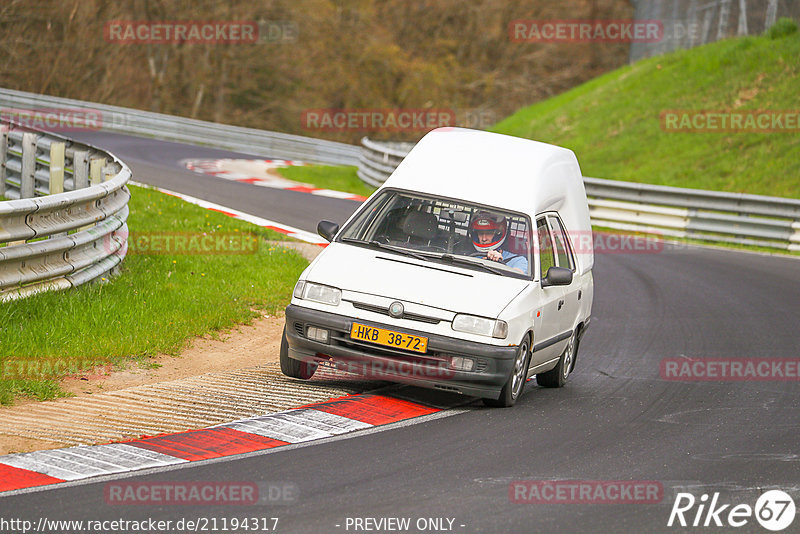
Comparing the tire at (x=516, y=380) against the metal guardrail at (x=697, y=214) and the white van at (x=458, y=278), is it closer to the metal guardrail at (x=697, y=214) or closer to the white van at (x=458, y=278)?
the white van at (x=458, y=278)

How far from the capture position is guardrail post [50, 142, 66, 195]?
48.0 ft

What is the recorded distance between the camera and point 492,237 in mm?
8789

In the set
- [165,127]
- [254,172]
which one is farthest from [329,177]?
[165,127]

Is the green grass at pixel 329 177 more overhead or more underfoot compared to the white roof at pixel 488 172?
more underfoot

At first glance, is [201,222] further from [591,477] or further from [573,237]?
[591,477]

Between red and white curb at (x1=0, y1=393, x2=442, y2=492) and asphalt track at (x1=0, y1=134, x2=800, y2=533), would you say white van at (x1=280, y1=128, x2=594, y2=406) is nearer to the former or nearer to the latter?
red and white curb at (x1=0, y1=393, x2=442, y2=492)

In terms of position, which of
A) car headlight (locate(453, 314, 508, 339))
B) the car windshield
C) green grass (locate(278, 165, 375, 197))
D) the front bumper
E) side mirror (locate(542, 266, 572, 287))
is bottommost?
green grass (locate(278, 165, 375, 197))

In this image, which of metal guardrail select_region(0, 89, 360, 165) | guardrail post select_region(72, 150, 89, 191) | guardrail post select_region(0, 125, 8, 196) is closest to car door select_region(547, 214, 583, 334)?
guardrail post select_region(72, 150, 89, 191)

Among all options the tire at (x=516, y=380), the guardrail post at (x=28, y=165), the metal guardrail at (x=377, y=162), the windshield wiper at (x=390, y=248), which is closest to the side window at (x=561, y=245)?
the tire at (x=516, y=380)

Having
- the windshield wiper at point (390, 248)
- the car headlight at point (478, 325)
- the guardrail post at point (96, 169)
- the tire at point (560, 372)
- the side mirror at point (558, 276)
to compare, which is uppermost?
the windshield wiper at point (390, 248)

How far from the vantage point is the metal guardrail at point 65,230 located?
8.83 metres

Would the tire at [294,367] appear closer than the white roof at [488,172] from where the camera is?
Yes

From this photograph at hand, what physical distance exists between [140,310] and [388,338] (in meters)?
3.18

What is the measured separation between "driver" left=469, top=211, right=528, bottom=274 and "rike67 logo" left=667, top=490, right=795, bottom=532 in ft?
9.48
